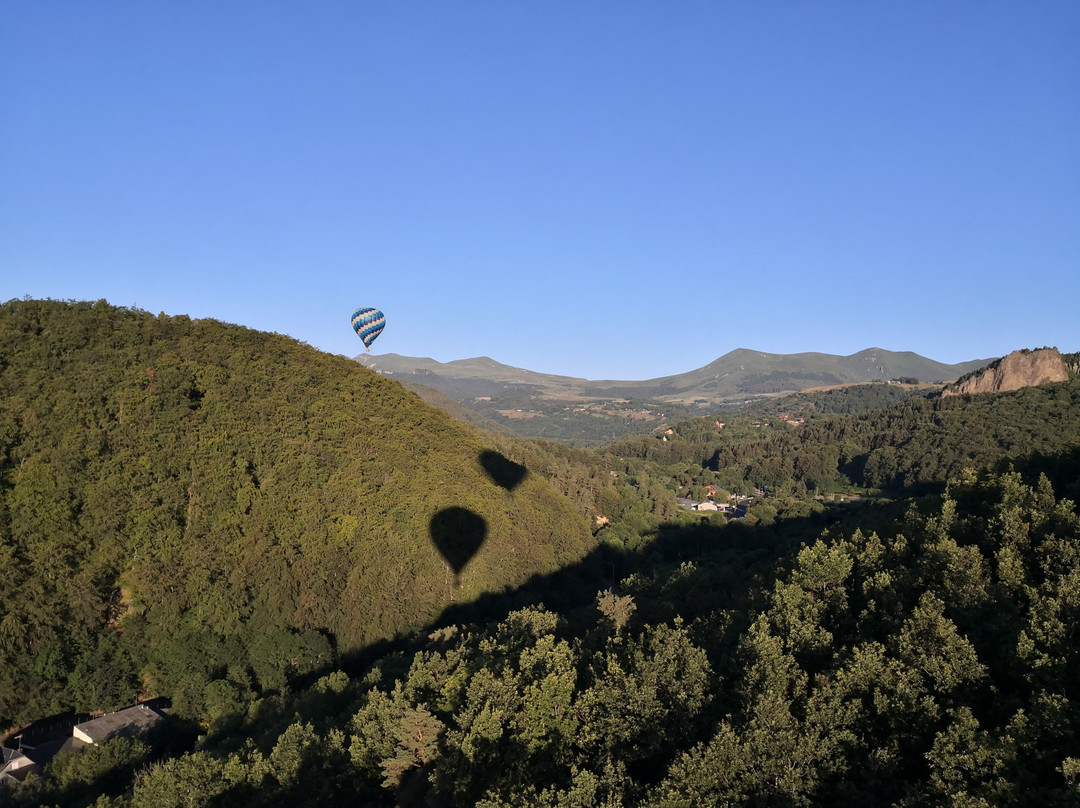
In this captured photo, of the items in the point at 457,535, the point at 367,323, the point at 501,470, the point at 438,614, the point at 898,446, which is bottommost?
the point at 438,614

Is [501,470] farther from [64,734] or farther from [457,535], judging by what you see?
[64,734]

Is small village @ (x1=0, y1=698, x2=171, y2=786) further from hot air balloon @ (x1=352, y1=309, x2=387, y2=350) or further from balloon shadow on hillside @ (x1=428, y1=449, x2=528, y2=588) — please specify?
hot air balloon @ (x1=352, y1=309, x2=387, y2=350)

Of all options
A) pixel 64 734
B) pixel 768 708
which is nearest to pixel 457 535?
pixel 64 734

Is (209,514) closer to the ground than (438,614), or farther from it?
farther from it

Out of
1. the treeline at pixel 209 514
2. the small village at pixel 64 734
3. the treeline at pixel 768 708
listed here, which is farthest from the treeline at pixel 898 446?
the small village at pixel 64 734

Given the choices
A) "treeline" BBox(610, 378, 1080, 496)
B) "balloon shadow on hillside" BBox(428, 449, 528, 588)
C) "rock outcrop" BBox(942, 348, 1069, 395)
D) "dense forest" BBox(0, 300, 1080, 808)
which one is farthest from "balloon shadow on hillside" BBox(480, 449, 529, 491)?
"rock outcrop" BBox(942, 348, 1069, 395)

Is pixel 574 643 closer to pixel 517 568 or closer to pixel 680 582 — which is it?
pixel 680 582

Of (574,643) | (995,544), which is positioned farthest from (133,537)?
(995,544)
